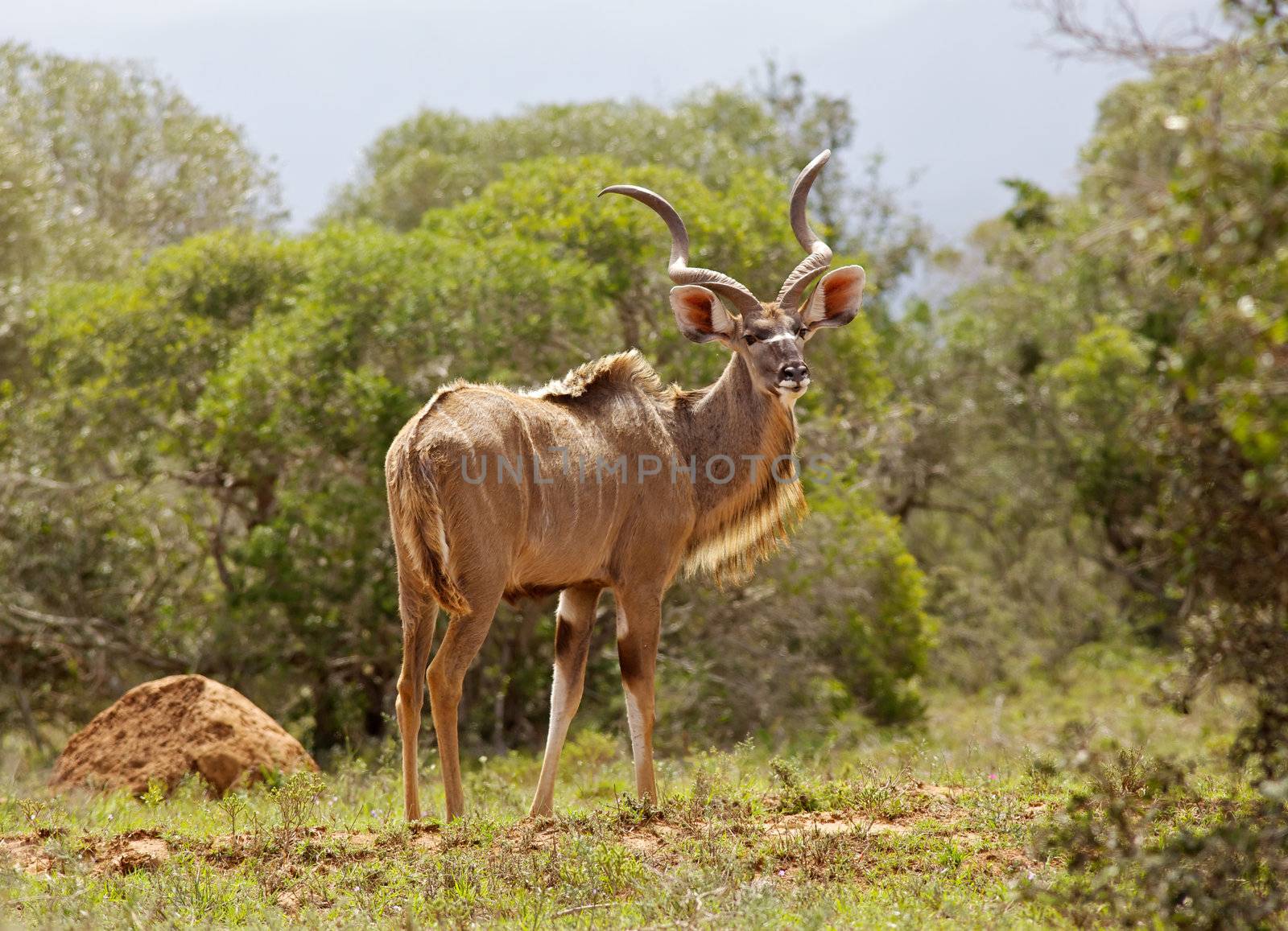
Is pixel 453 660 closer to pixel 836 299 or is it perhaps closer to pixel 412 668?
pixel 412 668

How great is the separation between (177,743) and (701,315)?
4.11 metres

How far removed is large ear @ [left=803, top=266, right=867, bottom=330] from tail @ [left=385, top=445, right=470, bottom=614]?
8.48ft

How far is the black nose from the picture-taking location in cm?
734

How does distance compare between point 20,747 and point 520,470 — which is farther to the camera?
point 20,747

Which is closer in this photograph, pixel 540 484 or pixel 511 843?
pixel 511 843

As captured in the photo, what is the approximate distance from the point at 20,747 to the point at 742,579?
934cm

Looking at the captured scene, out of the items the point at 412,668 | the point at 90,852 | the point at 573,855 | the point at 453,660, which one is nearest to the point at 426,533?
the point at 453,660

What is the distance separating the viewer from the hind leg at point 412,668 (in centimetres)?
672

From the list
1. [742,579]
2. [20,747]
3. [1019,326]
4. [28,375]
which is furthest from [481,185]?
[742,579]

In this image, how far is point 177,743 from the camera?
8195 millimetres

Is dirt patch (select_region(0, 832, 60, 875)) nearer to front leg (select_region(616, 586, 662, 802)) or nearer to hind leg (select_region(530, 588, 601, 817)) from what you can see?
hind leg (select_region(530, 588, 601, 817))

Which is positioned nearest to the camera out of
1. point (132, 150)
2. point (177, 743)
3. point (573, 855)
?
point (573, 855)

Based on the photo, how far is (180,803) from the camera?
24.9 ft

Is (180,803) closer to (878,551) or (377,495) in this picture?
(377,495)
